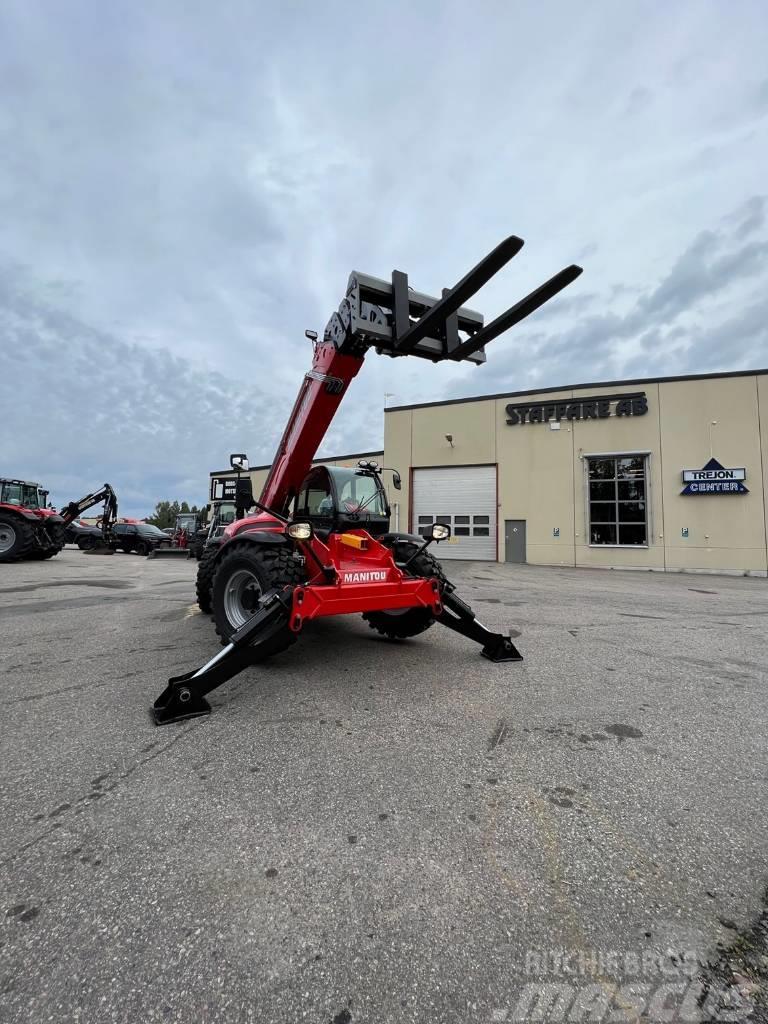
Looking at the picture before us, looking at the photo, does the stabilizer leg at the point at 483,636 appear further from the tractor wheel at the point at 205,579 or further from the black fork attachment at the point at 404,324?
the tractor wheel at the point at 205,579

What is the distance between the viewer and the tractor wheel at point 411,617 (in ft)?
16.5

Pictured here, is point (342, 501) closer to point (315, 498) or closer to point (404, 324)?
point (315, 498)

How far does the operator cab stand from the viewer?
17.2ft

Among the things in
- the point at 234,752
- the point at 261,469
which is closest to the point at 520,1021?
the point at 234,752

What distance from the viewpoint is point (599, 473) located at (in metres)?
19.0

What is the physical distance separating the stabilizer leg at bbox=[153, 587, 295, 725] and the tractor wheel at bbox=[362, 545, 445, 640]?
168cm

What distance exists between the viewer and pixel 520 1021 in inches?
52.8

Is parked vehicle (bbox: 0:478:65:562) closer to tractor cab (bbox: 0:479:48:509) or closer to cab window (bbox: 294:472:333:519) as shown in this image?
tractor cab (bbox: 0:479:48:509)

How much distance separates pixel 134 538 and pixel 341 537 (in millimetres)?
22839

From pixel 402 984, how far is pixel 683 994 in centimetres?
84

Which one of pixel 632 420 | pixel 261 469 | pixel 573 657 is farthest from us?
pixel 261 469

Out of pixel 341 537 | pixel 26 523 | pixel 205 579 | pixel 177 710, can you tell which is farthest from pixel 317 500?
pixel 26 523

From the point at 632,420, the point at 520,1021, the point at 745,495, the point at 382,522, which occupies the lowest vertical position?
the point at 520,1021

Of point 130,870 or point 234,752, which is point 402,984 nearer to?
point 130,870
